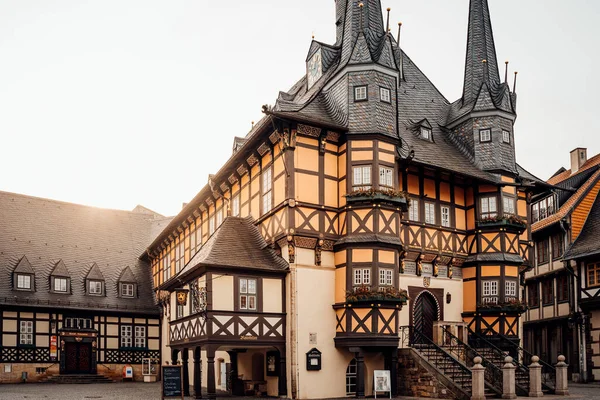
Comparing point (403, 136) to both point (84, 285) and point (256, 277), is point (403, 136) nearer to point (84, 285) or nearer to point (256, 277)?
point (256, 277)

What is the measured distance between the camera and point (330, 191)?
1163 inches

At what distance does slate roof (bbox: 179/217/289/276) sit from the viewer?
→ 28359 mm

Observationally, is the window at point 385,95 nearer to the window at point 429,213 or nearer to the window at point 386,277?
the window at point 429,213

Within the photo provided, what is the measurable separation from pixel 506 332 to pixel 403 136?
31.9ft

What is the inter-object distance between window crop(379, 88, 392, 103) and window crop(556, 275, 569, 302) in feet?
61.2

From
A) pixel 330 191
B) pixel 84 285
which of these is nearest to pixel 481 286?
pixel 330 191

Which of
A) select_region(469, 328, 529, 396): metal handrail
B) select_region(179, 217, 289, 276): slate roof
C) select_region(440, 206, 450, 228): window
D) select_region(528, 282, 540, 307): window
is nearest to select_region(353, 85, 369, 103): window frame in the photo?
select_region(440, 206, 450, 228): window

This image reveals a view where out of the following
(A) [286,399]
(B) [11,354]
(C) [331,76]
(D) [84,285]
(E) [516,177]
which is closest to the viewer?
(A) [286,399]

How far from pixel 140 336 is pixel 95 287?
4.54m

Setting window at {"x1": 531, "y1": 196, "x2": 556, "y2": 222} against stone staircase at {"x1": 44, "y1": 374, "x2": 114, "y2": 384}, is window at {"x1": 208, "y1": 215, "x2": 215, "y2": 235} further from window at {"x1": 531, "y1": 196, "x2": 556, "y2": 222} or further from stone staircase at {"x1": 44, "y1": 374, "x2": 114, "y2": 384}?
window at {"x1": 531, "y1": 196, "x2": 556, "y2": 222}

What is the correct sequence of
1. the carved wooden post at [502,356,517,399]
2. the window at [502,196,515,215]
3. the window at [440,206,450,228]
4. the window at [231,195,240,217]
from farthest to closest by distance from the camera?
the window at [231,195,240,217] < the window at [502,196,515,215] < the window at [440,206,450,228] < the carved wooden post at [502,356,517,399]

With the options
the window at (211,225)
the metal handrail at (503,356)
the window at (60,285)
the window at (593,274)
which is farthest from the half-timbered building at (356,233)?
the window at (60,285)

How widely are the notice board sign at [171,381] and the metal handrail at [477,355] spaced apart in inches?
453

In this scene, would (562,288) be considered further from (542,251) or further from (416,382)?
(416,382)
